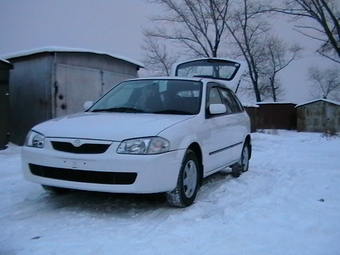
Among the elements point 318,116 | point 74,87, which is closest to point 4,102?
point 74,87

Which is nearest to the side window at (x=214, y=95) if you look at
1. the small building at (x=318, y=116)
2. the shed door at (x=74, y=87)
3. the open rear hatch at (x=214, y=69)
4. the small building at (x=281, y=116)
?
the open rear hatch at (x=214, y=69)

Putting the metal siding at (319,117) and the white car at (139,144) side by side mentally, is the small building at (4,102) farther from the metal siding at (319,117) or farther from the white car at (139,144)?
the metal siding at (319,117)

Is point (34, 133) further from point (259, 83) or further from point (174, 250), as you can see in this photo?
point (259, 83)

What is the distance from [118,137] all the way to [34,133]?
3.56 ft

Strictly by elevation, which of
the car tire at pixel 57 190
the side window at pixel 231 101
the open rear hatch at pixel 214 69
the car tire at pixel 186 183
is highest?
the open rear hatch at pixel 214 69

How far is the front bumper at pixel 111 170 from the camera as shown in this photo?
3.48m

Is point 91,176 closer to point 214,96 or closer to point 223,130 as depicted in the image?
point 223,130

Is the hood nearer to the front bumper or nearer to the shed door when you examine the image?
the front bumper

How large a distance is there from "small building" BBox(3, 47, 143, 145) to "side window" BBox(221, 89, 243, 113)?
469 cm

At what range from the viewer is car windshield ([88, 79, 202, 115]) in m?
4.56

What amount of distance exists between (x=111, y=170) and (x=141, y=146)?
0.37m

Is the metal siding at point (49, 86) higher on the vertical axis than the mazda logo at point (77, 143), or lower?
higher

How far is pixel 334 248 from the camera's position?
2908 mm

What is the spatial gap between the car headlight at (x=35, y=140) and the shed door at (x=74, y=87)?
5075 millimetres
